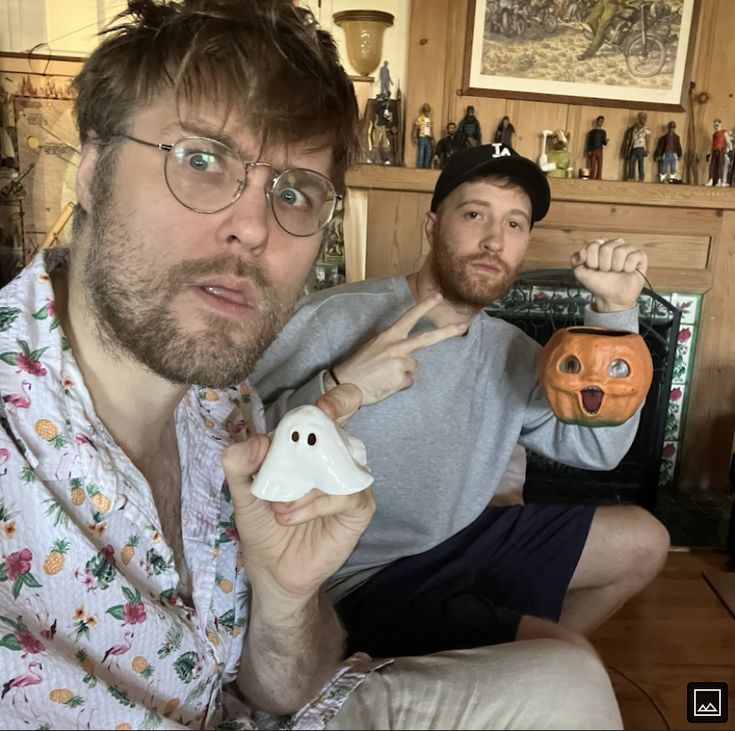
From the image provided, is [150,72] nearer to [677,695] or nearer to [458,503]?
[458,503]

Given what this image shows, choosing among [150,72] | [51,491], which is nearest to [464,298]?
[150,72]

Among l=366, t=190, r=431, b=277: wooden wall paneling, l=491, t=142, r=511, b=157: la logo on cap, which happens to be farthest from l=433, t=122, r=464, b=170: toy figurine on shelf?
l=491, t=142, r=511, b=157: la logo on cap

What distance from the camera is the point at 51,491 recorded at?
2.33 feet

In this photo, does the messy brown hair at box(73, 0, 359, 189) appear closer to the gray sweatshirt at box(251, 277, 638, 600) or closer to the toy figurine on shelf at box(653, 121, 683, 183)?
the gray sweatshirt at box(251, 277, 638, 600)

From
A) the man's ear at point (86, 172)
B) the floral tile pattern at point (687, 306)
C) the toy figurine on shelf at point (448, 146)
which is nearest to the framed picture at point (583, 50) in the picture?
the toy figurine on shelf at point (448, 146)

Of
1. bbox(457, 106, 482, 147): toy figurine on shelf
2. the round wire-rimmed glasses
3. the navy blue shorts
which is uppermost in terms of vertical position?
bbox(457, 106, 482, 147): toy figurine on shelf

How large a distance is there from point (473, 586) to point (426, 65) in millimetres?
2065

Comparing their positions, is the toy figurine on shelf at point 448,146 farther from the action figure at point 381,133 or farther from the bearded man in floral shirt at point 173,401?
the bearded man in floral shirt at point 173,401

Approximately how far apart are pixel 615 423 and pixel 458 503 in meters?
0.38

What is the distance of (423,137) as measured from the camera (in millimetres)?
2543

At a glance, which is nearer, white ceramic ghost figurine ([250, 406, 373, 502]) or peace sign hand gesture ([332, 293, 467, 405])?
white ceramic ghost figurine ([250, 406, 373, 502])

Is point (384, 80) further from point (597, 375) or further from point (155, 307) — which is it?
point (155, 307)

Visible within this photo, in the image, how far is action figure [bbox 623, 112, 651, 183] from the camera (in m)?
2.64

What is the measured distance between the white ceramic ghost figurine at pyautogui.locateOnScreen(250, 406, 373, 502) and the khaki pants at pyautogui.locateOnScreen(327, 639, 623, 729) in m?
0.19
